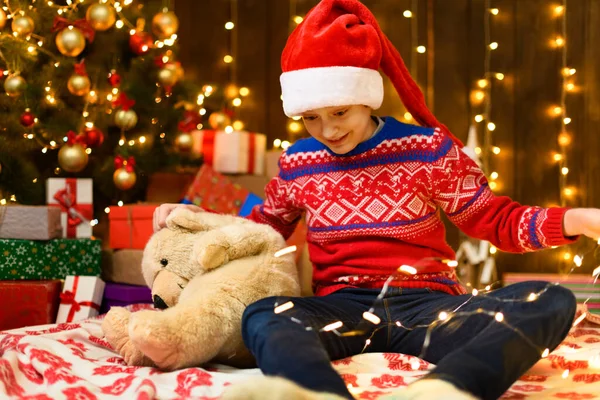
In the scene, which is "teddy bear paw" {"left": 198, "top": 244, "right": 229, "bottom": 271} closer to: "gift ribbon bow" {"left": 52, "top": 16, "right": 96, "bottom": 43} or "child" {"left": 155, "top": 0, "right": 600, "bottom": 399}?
"child" {"left": 155, "top": 0, "right": 600, "bottom": 399}

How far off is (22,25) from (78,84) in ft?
0.73

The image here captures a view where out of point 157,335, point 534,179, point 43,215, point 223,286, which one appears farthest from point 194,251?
point 534,179

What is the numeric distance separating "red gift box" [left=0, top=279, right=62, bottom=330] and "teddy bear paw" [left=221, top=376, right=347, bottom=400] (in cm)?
116

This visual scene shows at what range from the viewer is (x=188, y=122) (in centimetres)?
240

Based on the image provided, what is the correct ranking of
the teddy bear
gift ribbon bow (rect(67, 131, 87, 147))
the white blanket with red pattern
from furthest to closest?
gift ribbon bow (rect(67, 131, 87, 147)) < the teddy bear < the white blanket with red pattern

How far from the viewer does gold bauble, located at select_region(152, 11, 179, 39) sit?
231 centimetres

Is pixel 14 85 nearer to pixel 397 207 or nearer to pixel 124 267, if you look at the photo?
pixel 124 267

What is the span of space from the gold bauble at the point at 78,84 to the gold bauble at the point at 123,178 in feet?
0.86

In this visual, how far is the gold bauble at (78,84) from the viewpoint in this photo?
209cm

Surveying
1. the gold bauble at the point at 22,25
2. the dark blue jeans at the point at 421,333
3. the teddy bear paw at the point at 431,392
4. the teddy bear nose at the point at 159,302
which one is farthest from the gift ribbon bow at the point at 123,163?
the teddy bear paw at the point at 431,392

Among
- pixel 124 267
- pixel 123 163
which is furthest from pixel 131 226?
pixel 123 163

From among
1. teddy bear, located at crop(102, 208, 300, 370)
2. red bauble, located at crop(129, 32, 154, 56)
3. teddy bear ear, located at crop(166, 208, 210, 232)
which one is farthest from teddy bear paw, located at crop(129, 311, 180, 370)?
red bauble, located at crop(129, 32, 154, 56)

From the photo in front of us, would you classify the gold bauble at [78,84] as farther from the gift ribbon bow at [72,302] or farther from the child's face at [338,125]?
the child's face at [338,125]

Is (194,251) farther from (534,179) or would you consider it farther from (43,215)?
(534,179)
